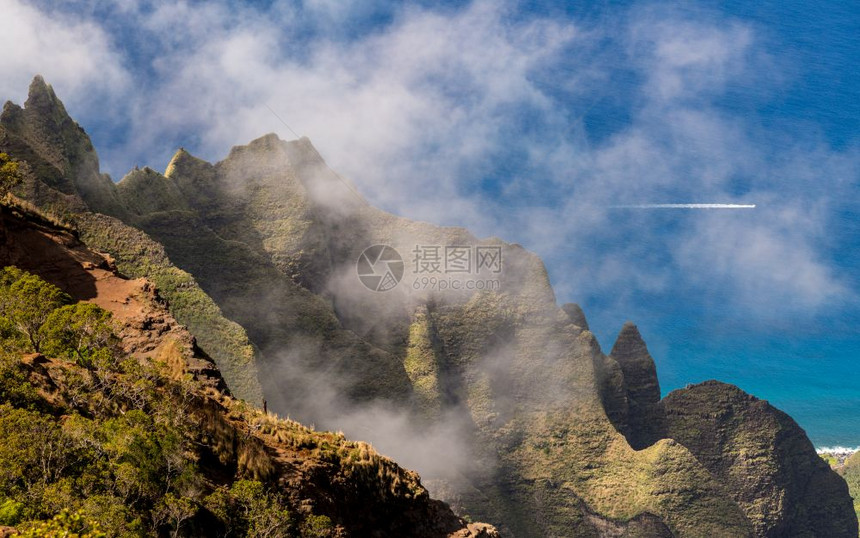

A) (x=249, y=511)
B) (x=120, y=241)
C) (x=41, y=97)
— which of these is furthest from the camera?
(x=41, y=97)

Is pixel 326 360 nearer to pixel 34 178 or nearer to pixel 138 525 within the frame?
pixel 34 178

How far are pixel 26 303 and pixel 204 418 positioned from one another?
14.0m

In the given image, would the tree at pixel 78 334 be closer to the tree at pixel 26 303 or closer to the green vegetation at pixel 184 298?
the tree at pixel 26 303

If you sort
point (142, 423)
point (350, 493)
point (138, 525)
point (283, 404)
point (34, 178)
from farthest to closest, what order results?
point (283, 404)
point (34, 178)
point (350, 493)
point (142, 423)
point (138, 525)

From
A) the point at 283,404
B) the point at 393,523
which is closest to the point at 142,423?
the point at 393,523

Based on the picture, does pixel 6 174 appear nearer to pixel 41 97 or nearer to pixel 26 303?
pixel 26 303

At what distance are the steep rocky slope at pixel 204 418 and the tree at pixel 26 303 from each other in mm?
3251

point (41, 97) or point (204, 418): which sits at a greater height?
point (41, 97)

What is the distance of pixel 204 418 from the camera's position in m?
48.2

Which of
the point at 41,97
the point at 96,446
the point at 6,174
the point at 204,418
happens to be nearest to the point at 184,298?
the point at 41,97

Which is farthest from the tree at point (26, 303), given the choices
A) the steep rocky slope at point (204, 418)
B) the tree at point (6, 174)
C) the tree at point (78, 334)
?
the tree at point (6, 174)

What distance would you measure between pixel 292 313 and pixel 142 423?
13545cm

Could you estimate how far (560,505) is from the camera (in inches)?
6983

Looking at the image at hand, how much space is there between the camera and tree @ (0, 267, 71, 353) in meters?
50.8
